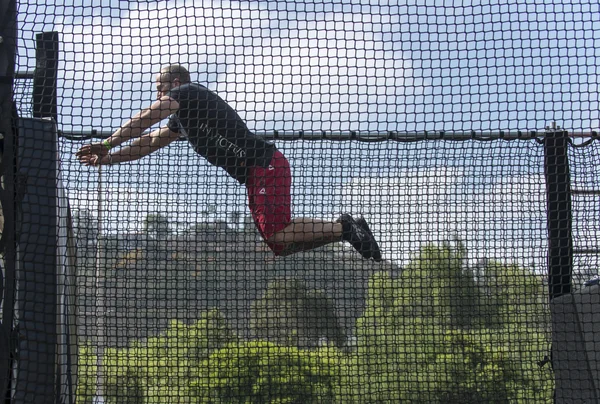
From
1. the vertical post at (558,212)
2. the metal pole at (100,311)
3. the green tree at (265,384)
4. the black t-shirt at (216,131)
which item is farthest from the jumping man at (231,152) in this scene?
the vertical post at (558,212)

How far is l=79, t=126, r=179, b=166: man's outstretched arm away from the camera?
2635mm

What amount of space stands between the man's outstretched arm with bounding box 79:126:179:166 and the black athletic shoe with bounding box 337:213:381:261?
0.81 m

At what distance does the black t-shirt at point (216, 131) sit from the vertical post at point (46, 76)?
0.46 meters

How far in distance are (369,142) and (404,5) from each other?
1.84ft

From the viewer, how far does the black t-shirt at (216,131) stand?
110 inches

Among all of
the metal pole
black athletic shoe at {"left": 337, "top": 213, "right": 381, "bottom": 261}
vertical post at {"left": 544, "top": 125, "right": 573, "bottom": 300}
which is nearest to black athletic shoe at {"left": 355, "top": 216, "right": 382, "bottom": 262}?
black athletic shoe at {"left": 337, "top": 213, "right": 381, "bottom": 261}

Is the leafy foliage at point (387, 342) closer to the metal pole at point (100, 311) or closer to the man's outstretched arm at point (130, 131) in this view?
the metal pole at point (100, 311)

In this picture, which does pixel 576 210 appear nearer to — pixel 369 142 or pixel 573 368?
pixel 573 368

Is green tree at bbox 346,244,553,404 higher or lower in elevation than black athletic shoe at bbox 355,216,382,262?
lower

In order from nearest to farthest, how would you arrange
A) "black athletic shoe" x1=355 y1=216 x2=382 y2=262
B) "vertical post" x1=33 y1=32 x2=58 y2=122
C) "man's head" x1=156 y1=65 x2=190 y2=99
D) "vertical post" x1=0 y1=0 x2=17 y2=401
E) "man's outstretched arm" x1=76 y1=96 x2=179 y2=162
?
"vertical post" x1=0 y1=0 x2=17 y2=401 < "vertical post" x1=33 y1=32 x2=58 y2=122 < "man's outstretched arm" x1=76 y1=96 x2=179 y2=162 < "man's head" x1=156 y1=65 x2=190 y2=99 < "black athletic shoe" x1=355 y1=216 x2=382 y2=262

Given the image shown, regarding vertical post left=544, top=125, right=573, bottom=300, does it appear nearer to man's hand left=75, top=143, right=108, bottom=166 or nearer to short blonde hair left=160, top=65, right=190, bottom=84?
short blonde hair left=160, top=65, right=190, bottom=84

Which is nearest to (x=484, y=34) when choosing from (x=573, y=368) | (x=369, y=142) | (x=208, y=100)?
(x=369, y=142)

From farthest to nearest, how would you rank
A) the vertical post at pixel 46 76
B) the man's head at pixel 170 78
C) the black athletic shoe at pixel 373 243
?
the black athletic shoe at pixel 373 243 < the man's head at pixel 170 78 < the vertical post at pixel 46 76

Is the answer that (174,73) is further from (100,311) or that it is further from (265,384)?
(265,384)
